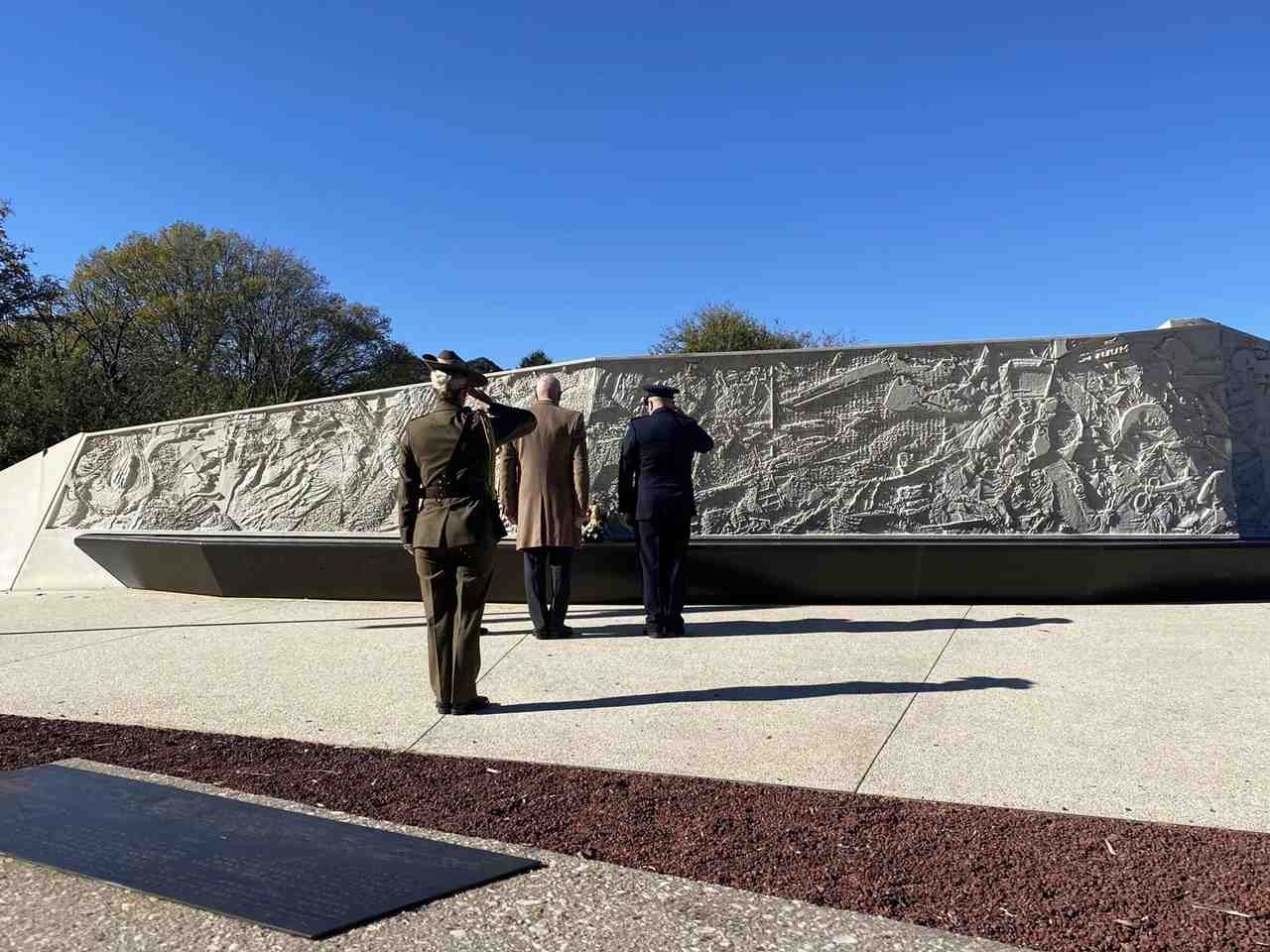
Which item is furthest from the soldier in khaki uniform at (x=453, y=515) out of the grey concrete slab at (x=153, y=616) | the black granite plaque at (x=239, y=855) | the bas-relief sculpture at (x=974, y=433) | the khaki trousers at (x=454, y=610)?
the bas-relief sculpture at (x=974, y=433)

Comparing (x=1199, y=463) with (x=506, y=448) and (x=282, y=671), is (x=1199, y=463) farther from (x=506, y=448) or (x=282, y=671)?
(x=282, y=671)

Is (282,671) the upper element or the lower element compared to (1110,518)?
lower

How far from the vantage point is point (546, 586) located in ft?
26.5

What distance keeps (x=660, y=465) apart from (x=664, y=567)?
0.78 m

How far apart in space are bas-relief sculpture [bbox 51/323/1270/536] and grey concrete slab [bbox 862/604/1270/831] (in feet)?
5.89

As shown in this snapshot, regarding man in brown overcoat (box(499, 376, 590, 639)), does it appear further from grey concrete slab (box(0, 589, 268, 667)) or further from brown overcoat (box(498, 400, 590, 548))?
grey concrete slab (box(0, 589, 268, 667))

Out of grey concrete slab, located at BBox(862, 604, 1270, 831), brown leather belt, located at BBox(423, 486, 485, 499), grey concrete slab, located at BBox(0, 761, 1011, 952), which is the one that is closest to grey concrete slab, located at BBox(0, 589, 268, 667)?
brown leather belt, located at BBox(423, 486, 485, 499)

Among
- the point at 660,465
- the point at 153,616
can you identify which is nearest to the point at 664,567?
the point at 660,465

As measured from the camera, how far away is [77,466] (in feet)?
40.9

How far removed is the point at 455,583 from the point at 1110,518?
6.25 metres

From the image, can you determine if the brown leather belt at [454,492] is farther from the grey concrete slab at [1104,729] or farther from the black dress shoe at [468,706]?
the grey concrete slab at [1104,729]

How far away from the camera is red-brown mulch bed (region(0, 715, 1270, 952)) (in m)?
3.23

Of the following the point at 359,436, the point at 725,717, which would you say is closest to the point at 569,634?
the point at 725,717

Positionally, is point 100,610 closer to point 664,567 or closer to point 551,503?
point 551,503
